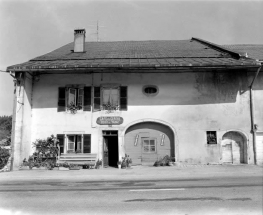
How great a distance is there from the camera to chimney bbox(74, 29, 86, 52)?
1845cm

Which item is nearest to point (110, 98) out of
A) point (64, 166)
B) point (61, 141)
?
point (61, 141)

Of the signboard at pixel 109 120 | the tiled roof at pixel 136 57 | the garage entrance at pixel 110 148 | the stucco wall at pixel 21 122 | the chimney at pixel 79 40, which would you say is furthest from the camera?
the chimney at pixel 79 40

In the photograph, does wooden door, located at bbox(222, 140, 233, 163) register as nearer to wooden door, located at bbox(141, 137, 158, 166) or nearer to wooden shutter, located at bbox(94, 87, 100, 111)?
wooden door, located at bbox(141, 137, 158, 166)

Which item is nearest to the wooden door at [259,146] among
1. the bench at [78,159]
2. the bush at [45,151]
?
the bench at [78,159]

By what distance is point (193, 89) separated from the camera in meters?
14.8

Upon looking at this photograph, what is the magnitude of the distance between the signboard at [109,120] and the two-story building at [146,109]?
0.06 meters

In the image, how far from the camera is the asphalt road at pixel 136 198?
5.77 metres

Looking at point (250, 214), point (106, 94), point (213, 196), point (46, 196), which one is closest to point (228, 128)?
point (106, 94)

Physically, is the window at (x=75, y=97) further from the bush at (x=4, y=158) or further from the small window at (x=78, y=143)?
the bush at (x=4, y=158)

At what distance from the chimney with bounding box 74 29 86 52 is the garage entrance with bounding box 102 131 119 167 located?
23.0 ft

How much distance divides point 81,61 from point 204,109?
758cm

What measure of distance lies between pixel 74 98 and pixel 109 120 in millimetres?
2409

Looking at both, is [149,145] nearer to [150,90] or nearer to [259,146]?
[150,90]

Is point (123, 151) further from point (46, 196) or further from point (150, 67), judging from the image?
point (46, 196)
